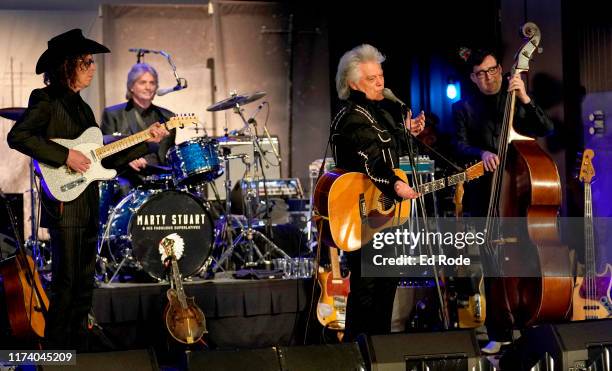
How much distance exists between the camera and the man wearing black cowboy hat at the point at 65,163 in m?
5.10

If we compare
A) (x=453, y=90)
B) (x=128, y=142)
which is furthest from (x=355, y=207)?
(x=453, y=90)

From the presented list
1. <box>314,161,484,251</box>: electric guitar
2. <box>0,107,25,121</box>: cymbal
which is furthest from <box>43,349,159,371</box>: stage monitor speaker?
<box>0,107,25,121</box>: cymbal

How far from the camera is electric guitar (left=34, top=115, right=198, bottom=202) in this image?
5160mm

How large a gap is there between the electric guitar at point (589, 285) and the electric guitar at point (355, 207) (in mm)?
1658

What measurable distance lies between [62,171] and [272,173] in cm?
471

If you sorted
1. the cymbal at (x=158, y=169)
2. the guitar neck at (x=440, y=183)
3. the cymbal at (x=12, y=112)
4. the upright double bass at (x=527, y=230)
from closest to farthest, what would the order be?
the guitar neck at (x=440, y=183) < the upright double bass at (x=527, y=230) < the cymbal at (x=12, y=112) < the cymbal at (x=158, y=169)

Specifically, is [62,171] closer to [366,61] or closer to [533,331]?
[366,61]

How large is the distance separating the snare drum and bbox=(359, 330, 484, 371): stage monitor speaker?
298 cm

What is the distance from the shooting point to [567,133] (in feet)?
25.1

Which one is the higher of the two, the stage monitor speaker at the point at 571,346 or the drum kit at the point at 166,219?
the drum kit at the point at 166,219

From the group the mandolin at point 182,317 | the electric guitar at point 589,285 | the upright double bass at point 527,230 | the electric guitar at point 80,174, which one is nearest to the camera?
the electric guitar at point 80,174

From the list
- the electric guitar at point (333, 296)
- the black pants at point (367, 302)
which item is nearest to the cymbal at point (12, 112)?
the electric guitar at point (333, 296)

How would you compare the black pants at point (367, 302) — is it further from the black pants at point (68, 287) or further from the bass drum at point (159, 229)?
the bass drum at point (159, 229)

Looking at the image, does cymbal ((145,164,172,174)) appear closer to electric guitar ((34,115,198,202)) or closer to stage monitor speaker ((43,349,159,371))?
electric guitar ((34,115,198,202))
